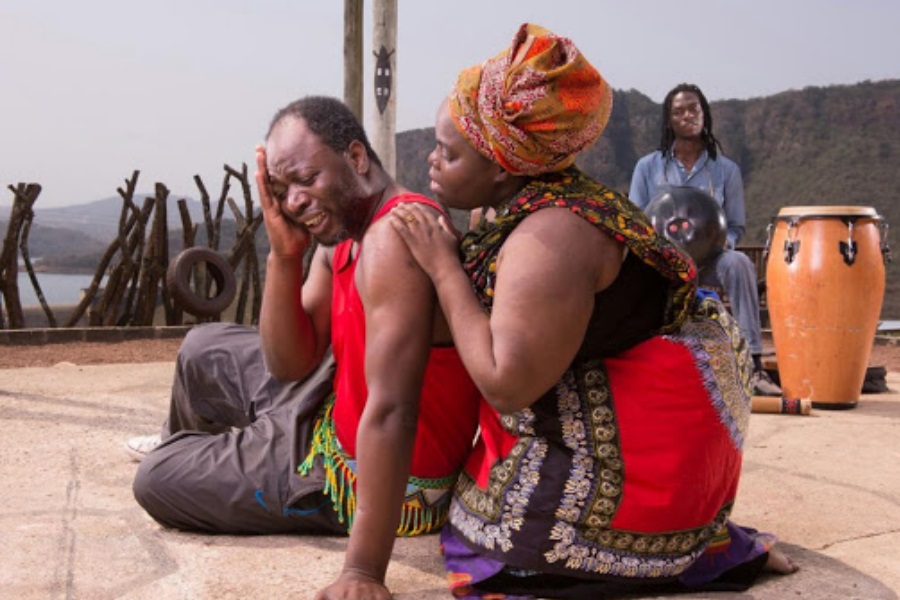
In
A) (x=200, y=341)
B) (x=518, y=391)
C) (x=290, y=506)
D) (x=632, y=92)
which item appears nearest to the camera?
(x=518, y=391)

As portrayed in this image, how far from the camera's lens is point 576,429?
212 centimetres

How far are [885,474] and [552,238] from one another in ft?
7.68

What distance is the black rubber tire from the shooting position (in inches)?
371

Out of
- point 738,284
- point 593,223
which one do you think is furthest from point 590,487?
point 738,284

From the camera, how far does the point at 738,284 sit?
5.75 m

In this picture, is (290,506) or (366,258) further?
(290,506)

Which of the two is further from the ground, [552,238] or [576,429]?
[552,238]

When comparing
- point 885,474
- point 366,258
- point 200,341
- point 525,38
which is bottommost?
point 885,474

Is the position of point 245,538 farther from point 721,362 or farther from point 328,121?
point 721,362

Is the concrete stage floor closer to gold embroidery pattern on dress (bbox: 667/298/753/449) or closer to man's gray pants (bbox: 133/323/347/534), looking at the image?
man's gray pants (bbox: 133/323/347/534)

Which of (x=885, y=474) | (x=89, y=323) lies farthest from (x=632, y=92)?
(x=885, y=474)

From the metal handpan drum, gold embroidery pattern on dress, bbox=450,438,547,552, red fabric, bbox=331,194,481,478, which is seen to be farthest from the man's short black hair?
the metal handpan drum

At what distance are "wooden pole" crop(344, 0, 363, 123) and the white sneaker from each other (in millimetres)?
5290

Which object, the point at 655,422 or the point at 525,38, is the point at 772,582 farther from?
the point at 525,38
